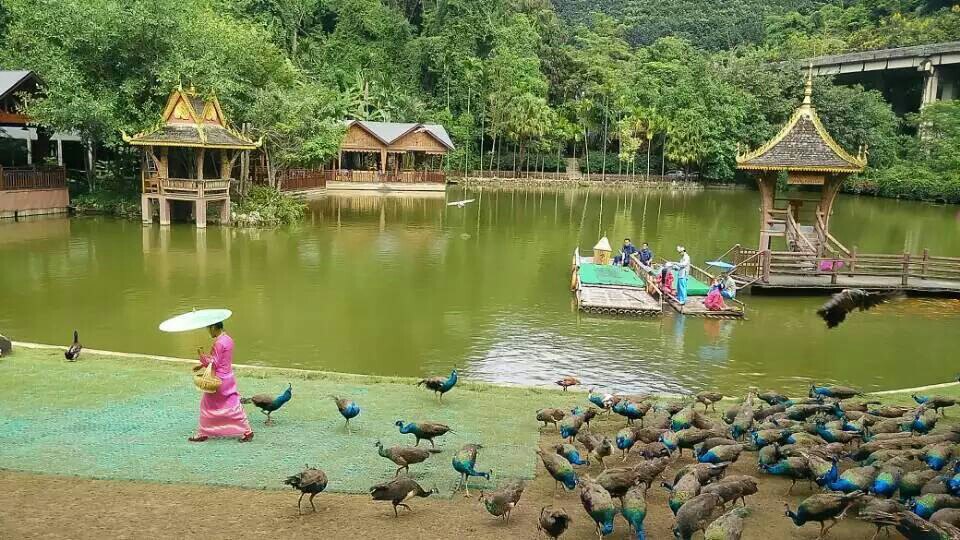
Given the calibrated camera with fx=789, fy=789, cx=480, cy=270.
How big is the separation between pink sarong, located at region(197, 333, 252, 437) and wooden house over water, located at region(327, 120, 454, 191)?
4288 centimetres

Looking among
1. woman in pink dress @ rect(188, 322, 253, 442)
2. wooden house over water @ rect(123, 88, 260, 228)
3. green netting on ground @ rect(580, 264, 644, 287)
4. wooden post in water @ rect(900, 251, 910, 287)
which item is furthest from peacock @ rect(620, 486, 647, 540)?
wooden house over water @ rect(123, 88, 260, 228)

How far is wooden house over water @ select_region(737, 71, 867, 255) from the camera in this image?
22016 millimetres

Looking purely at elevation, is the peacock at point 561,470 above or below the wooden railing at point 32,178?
below

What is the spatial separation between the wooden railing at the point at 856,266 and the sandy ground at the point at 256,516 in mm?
14852

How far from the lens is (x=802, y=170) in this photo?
22.1 m

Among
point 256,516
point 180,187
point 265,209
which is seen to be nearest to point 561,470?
point 256,516

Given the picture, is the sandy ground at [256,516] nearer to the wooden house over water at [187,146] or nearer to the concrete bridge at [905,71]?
the wooden house over water at [187,146]

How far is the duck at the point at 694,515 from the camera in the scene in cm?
619

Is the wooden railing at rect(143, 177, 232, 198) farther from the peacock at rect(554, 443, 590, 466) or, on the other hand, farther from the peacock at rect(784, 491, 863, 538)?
the peacock at rect(784, 491, 863, 538)

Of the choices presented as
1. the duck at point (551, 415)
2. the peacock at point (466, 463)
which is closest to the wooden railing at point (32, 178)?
the duck at point (551, 415)

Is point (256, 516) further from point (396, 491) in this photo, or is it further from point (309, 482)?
point (396, 491)

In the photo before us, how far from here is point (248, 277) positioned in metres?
21.2

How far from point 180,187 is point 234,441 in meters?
24.2

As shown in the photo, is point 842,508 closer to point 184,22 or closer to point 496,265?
point 496,265
